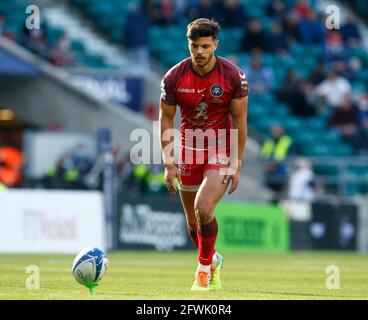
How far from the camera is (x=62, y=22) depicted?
2870 cm

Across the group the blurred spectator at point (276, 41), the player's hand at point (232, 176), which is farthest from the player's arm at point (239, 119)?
the blurred spectator at point (276, 41)

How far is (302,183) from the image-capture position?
24.7 meters

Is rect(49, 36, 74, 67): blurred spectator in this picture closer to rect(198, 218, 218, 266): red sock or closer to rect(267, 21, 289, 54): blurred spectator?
rect(267, 21, 289, 54): blurred spectator

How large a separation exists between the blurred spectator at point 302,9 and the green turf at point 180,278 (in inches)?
446

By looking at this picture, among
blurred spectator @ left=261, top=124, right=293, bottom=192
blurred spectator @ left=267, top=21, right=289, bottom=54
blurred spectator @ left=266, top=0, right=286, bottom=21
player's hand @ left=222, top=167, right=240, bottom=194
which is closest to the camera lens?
player's hand @ left=222, top=167, right=240, bottom=194

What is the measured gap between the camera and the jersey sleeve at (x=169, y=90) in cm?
1118

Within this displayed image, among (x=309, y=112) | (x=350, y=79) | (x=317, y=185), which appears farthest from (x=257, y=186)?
(x=350, y=79)

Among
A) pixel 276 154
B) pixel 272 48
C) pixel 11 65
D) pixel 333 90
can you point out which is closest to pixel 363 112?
pixel 333 90

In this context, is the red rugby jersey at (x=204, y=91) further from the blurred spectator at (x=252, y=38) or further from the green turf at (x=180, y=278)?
Result: the blurred spectator at (x=252, y=38)

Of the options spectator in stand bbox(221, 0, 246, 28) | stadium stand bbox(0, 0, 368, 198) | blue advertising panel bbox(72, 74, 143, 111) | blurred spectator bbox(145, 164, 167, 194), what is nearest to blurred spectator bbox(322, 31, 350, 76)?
stadium stand bbox(0, 0, 368, 198)

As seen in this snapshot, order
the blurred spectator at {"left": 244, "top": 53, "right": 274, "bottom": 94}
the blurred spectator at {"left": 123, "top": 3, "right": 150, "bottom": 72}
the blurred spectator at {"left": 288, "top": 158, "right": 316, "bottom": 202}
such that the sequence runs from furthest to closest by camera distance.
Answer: the blurred spectator at {"left": 244, "top": 53, "right": 274, "bottom": 94} < the blurred spectator at {"left": 123, "top": 3, "right": 150, "bottom": 72} < the blurred spectator at {"left": 288, "top": 158, "right": 316, "bottom": 202}

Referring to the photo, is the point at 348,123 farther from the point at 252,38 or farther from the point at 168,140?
the point at 168,140

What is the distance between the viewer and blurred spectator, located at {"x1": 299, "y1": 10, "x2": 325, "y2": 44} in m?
30.6

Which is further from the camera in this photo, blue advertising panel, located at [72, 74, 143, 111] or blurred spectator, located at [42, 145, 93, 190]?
blue advertising panel, located at [72, 74, 143, 111]
